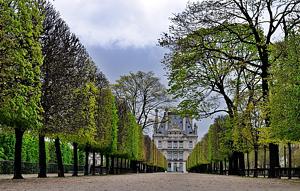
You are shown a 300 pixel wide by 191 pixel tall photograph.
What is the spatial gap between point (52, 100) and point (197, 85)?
14.2 m

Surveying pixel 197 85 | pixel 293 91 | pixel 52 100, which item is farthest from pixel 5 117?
pixel 197 85

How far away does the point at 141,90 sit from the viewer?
69.2 m

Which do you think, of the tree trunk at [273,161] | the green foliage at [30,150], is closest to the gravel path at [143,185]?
the tree trunk at [273,161]

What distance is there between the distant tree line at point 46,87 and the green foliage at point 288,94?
1230 centimetres

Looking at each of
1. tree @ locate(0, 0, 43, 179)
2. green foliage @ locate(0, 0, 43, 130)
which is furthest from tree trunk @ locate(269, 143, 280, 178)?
green foliage @ locate(0, 0, 43, 130)

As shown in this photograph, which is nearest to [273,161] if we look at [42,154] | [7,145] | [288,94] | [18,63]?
[288,94]

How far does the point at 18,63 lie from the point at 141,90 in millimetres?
47290

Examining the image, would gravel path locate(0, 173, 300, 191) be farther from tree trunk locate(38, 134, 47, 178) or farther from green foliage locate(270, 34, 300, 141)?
tree trunk locate(38, 134, 47, 178)

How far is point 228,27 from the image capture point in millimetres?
33469

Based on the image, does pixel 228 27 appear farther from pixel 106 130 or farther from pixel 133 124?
pixel 133 124

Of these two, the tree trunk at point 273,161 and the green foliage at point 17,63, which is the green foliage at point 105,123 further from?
the green foliage at point 17,63

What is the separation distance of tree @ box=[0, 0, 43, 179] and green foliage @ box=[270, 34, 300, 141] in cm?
1232

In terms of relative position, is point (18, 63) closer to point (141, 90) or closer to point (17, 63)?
point (17, 63)

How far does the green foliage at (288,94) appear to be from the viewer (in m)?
24.4
